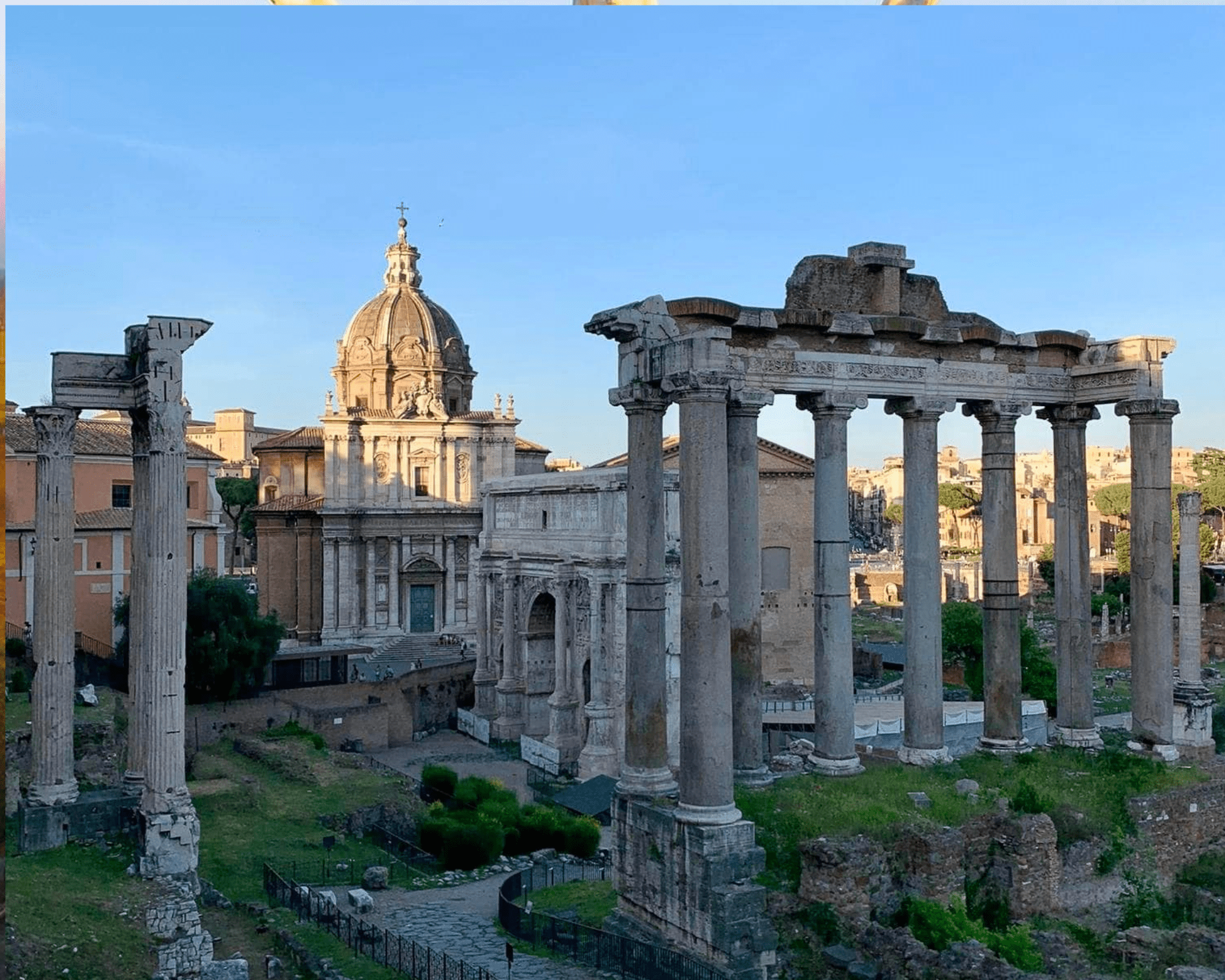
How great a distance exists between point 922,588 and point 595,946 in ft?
20.5

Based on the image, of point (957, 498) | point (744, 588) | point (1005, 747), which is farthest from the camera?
point (957, 498)

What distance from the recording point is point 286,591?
155ft

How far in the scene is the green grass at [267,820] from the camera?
19.4 meters

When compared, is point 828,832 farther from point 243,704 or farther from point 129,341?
point 243,704

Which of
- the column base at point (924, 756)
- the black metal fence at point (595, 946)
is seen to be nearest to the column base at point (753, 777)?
the column base at point (924, 756)

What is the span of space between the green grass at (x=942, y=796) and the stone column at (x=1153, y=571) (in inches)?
31.3

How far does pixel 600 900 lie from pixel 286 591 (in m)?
34.1

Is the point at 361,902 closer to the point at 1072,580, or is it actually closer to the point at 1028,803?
the point at 1028,803

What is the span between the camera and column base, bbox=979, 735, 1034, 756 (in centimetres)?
1652

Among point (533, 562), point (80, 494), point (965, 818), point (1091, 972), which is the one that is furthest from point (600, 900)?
point (80, 494)

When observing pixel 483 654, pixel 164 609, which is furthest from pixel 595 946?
pixel 483 654

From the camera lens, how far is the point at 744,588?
14539mm

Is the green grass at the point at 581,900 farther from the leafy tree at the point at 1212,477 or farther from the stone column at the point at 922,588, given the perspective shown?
the leafy tree at the point at 1212,477

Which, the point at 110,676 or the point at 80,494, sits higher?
the point at 80,494
